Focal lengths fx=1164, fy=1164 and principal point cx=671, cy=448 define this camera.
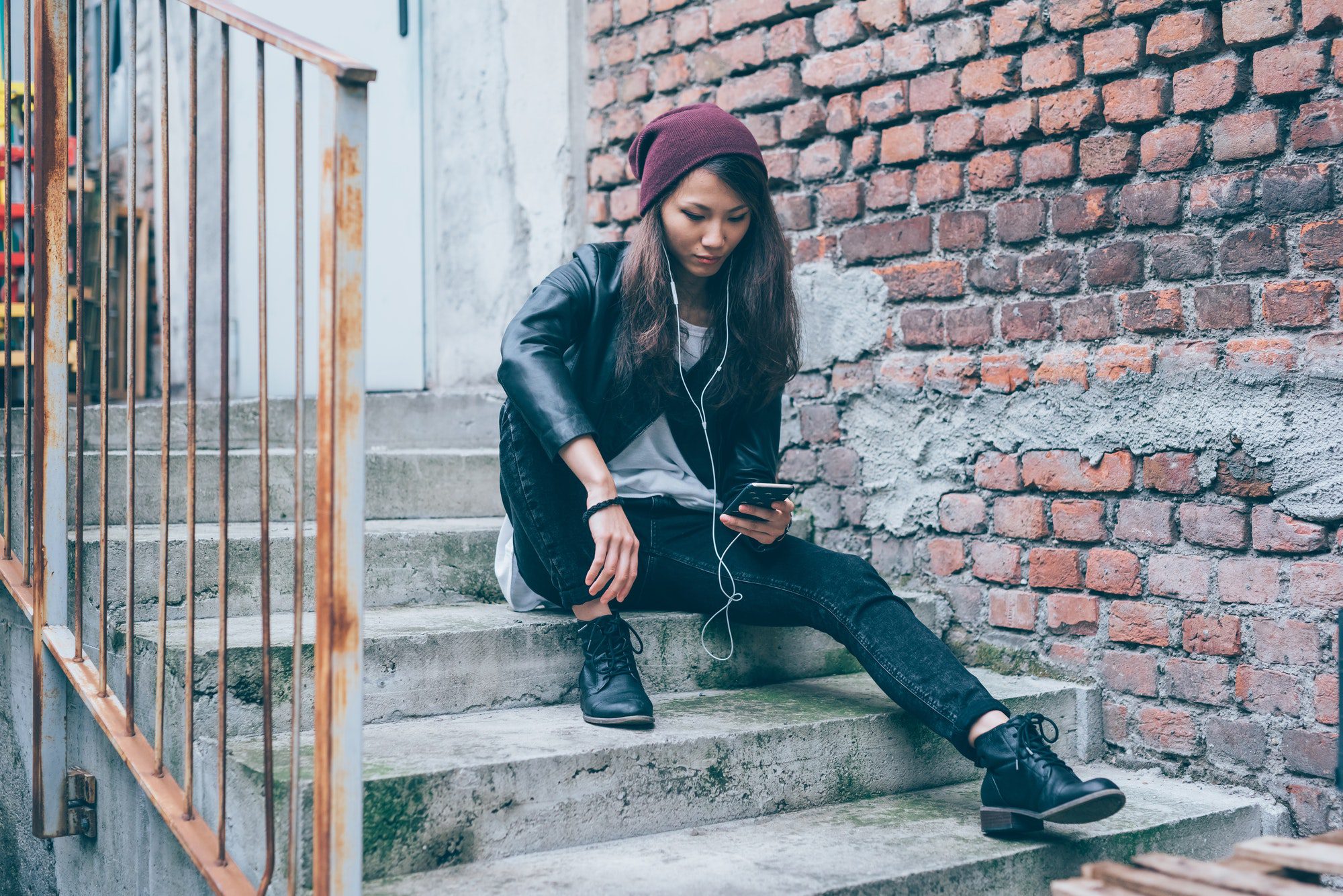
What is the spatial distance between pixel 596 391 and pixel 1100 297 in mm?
1059

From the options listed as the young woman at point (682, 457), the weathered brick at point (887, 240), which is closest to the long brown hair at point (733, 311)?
the young woman at point (682, 457)

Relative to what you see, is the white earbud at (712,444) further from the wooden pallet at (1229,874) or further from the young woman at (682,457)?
the wooden pallet at (1229,874)

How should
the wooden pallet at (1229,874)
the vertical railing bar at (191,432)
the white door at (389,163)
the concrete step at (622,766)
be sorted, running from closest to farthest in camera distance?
the wooden pallet at (1229,874), the vertical railing bar at (191,432), the concrete step at (622,766), the white door at (389,163)

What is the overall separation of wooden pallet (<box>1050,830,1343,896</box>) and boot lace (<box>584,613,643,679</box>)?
0.92 meters

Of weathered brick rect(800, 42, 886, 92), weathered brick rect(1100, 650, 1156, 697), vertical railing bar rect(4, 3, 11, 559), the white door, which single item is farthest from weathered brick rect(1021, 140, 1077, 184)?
the white door

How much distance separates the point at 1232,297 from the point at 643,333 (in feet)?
3.69

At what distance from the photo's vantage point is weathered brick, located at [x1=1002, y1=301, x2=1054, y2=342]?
8.19ft

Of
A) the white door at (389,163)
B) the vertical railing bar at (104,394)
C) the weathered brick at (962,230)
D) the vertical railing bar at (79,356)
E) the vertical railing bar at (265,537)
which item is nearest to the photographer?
the vertical railing bar at (265,537)

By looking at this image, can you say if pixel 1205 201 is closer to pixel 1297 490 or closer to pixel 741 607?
pixel 1297 490

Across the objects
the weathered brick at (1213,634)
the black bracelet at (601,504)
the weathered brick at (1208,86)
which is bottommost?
the weathered brick at (1213,634)

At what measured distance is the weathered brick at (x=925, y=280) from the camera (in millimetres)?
2650

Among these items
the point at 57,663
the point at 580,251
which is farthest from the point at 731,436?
the point at 57,663

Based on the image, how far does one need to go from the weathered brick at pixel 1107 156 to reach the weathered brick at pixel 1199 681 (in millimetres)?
991

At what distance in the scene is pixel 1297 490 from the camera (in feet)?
7.04
